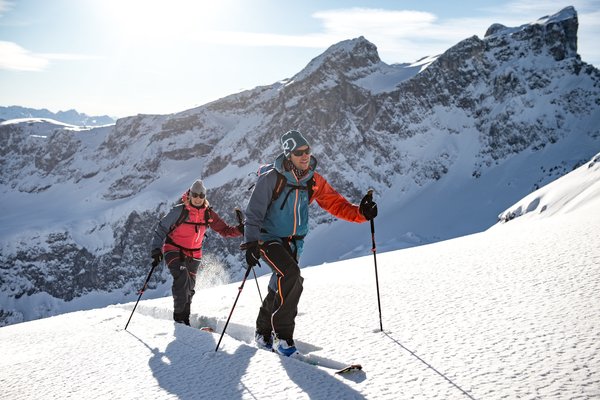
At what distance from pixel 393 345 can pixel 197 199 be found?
482 centimetres

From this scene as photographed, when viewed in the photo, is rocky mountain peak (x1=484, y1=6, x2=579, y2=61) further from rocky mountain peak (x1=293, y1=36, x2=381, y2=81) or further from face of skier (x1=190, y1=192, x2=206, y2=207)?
face of skier (x1=190, y1=192, x2=206, y2=207)

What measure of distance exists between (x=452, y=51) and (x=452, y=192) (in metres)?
46.8

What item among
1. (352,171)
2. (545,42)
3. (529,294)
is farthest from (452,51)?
(529,294)

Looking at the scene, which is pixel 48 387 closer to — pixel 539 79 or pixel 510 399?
pixel 510 399

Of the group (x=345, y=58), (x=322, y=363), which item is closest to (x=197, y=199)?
(x=322, y=363)

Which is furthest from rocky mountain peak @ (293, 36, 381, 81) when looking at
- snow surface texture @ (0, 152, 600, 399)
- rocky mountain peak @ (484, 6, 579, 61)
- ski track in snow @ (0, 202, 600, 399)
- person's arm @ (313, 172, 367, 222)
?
person's arm @ (313, 172, 367, 222)

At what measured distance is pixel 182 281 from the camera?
761cm

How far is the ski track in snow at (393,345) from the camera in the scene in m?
3.15

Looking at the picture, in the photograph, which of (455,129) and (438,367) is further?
(455,129)

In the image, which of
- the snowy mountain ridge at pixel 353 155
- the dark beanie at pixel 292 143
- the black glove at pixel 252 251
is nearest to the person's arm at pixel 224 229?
the black glove at pixel 252 251

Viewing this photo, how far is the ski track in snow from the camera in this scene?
3.15m

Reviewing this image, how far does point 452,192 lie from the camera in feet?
314

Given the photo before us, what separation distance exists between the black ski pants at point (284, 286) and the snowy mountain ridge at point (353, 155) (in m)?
64.5

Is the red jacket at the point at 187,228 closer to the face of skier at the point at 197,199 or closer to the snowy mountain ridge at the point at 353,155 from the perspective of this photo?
the face of skier at the point at 197,199
